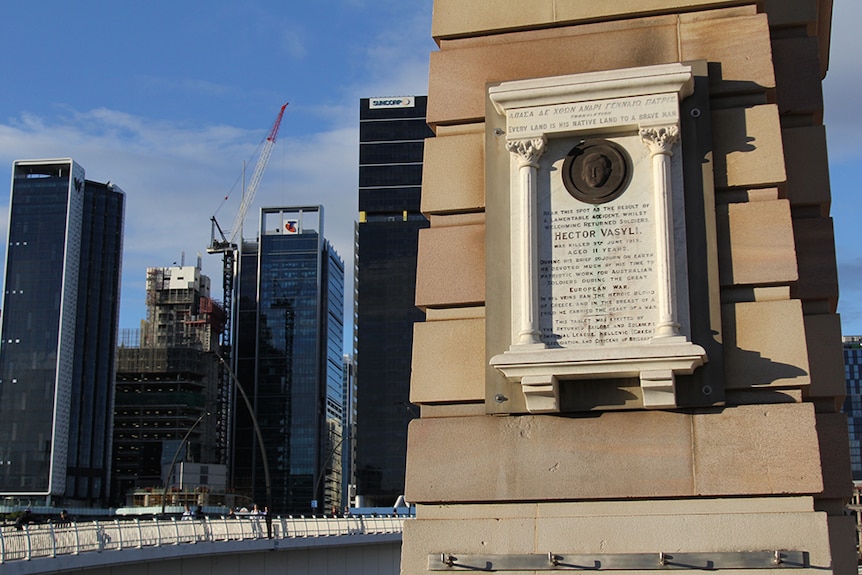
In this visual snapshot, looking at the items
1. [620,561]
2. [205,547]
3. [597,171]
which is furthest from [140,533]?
[597,171]

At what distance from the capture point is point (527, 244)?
9656 millimetres

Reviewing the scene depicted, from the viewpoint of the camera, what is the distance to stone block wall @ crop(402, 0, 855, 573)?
29.4ft

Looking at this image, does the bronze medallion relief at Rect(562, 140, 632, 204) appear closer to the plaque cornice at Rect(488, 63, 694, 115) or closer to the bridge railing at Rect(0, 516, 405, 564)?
the plaque cornice at Rect(488, 63, 694, 115)

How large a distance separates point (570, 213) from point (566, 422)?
6.04 feet

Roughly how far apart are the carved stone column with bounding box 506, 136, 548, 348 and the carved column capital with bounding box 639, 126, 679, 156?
915 millimetres

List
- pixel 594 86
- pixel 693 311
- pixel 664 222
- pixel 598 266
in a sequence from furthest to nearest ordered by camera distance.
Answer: pixel 594 86, pixel 598 266, pixel 664 222, pixel 693 311

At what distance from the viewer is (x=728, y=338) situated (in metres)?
9.21

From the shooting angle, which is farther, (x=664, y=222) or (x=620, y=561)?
(x=664, y=222)

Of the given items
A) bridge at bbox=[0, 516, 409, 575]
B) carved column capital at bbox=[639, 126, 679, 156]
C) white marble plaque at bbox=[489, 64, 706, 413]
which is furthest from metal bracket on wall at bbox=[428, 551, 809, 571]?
bridge at bbox=[0, 516, 409, 575]

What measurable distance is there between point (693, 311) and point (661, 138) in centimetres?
154

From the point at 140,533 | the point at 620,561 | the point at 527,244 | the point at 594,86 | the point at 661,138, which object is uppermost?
the point at 594,86

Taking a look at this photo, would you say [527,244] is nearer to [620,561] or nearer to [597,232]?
[597,232]

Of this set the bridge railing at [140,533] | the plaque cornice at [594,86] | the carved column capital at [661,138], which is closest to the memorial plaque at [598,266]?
the carved column capital at [661,138]

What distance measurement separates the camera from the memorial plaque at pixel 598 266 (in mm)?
9352
